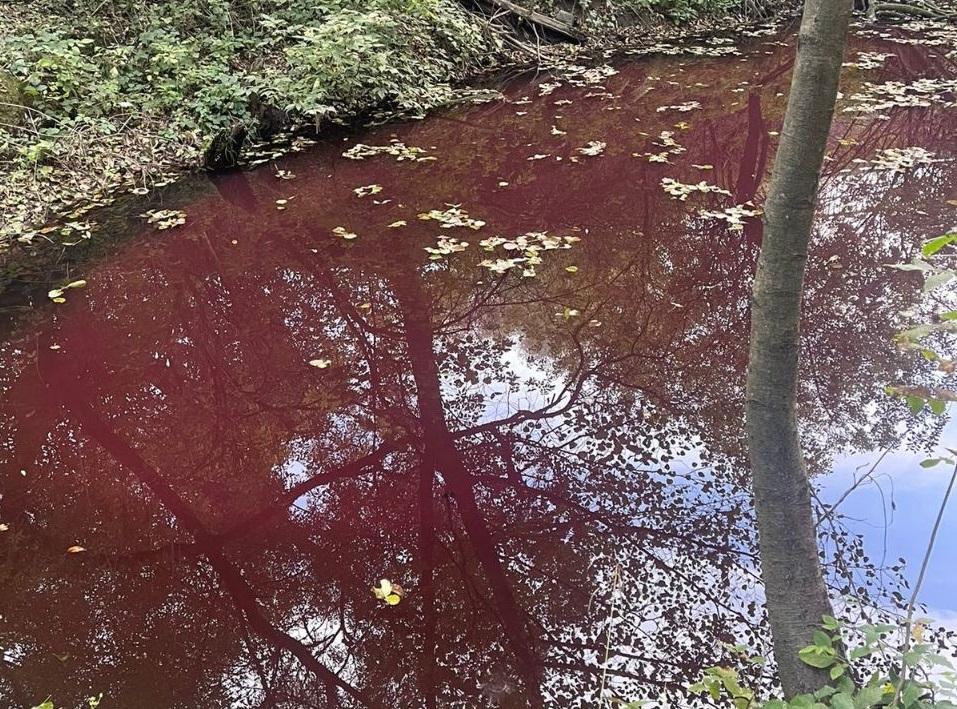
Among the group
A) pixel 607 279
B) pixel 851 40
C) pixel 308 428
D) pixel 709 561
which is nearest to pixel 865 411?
pixel 709 561

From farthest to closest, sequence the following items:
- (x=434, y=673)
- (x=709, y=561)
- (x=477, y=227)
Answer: (x=477, y=227)
(x=709, y=561)
(x=434, y=673)

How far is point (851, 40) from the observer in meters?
12.1

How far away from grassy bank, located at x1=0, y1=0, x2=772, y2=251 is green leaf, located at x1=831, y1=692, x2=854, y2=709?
21.9 feet

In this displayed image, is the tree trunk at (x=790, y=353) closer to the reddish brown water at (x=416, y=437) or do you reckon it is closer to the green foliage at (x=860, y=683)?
the green foliage at (x=860, y=683)

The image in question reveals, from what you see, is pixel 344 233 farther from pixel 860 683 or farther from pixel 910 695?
pixel 910 695

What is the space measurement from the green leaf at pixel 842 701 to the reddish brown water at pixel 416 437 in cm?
109

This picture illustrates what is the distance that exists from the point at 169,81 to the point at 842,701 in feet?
27.9

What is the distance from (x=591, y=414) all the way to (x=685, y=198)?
9.98 feet

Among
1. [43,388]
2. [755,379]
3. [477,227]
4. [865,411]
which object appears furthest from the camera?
[477,227]

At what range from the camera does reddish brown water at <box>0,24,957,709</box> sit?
111 inches

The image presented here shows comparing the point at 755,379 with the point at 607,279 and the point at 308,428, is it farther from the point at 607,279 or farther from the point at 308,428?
the point at 607,279

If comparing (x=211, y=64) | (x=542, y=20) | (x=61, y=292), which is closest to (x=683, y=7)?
(x=542, y=20)

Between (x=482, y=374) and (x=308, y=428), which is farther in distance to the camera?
(x=482, y=374)

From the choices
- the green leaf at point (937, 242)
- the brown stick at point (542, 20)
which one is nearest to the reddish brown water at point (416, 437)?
the green leaf at point (937, 242)
